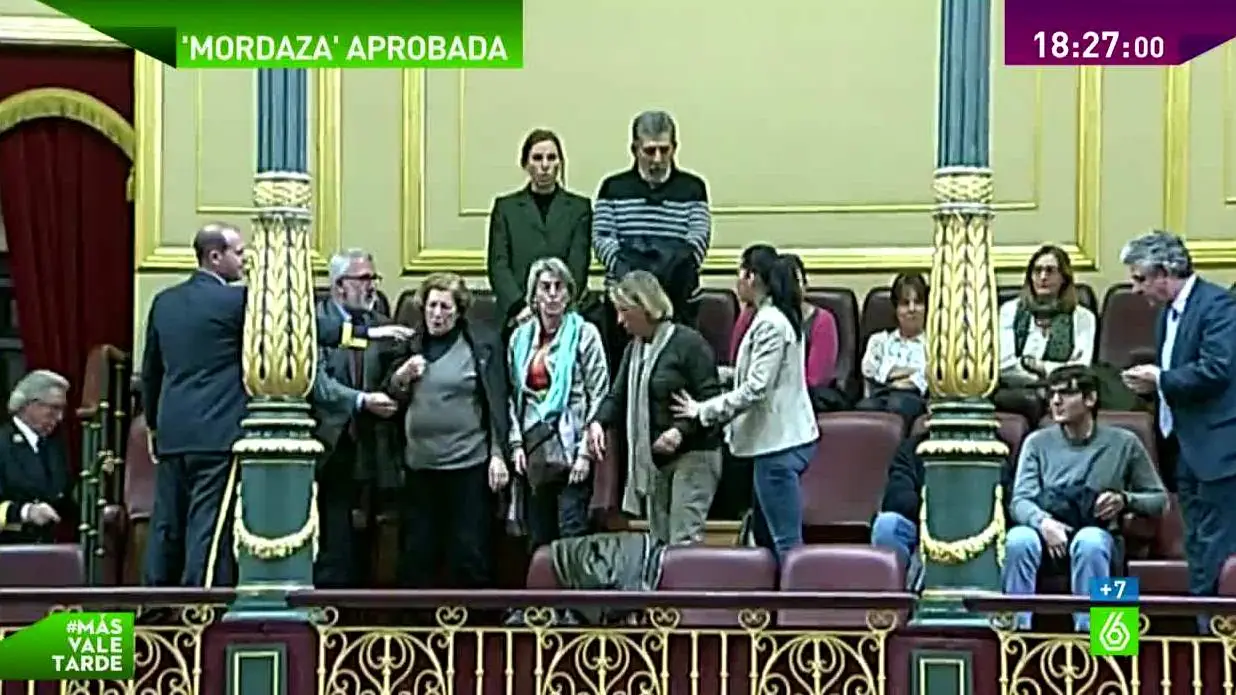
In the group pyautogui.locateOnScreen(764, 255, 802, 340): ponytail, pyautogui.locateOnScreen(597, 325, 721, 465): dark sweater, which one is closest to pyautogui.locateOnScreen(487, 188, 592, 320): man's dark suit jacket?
pyautogui.locateOnScreen(597, 325, 721, 465): dark sweater

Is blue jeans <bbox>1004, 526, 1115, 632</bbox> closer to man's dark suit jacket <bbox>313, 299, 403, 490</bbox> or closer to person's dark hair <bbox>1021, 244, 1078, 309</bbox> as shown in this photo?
person's dark hair <bbox>1021, 244, 1078, 309</bbox>

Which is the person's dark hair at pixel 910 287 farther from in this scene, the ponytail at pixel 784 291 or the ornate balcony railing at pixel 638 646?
the ornate balcony railing at pixel 638 646

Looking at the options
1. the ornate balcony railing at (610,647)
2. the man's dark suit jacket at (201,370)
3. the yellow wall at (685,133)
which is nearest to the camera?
the ornate balcony railing at (610,647)

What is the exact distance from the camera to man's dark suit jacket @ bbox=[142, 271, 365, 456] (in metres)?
11.1

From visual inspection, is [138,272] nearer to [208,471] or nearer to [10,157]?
[10,157]

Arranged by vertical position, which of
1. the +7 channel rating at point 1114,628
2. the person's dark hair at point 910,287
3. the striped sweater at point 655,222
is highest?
the striped sweater at point 655,222

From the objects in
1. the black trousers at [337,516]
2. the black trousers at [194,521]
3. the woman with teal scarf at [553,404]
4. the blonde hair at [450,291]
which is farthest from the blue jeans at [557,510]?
the black trousers at [194,521]

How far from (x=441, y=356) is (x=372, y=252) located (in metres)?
3.83

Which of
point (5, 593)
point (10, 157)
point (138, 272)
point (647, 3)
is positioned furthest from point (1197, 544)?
point (10, 157)

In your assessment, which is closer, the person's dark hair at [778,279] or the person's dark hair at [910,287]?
the person's dark hair at [778,279]

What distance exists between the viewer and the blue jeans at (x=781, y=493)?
11.1 m

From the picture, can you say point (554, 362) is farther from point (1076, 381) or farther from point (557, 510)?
point (1076, 381)

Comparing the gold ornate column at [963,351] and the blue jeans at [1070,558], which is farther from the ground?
the gold ornate column at [963,351]

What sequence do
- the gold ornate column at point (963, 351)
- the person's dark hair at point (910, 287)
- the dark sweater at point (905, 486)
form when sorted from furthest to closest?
the person's dark hair at point (910, 287) → the dark sweater at point (905, 486) → the gold ornate column at point (963, 351)
